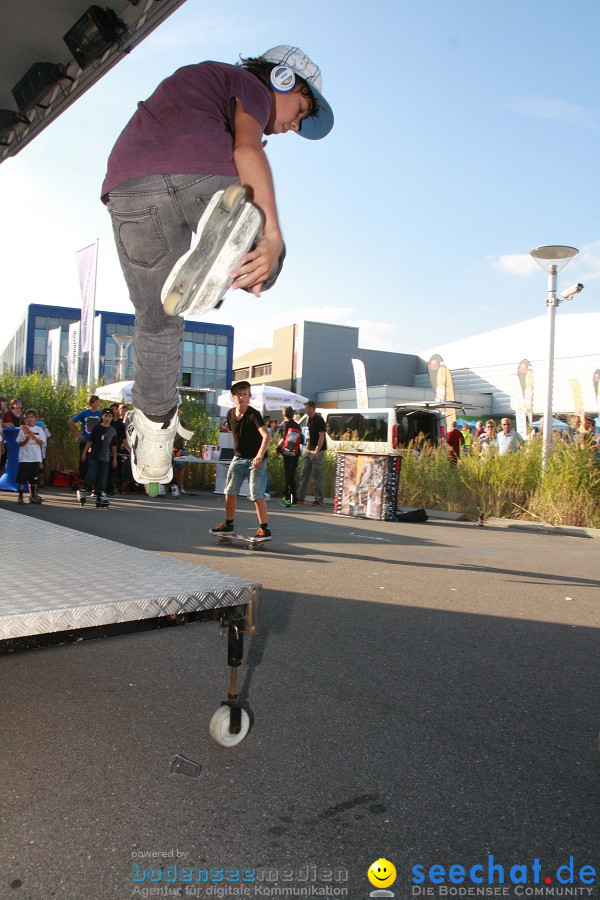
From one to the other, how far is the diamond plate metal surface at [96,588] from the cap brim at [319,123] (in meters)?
1.74

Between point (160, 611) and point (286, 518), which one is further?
point (286, 518)

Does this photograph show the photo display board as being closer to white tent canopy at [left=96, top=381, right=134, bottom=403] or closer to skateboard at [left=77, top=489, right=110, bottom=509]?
skateboard at [left=77, top=489, right=110, bottom=509]

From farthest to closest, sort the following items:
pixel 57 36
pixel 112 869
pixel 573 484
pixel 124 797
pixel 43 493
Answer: pixel 43 493
pixel 573 484
pixel 57 36
pixel 124 797
pixel 112 869

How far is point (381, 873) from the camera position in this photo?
6.07ft

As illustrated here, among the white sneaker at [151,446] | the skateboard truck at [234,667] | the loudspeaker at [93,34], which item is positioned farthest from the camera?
the loudspeaker at [93,34]

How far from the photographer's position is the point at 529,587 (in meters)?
6.18

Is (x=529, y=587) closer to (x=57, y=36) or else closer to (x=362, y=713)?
(x=362, y=713)

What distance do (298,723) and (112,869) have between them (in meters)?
1.13

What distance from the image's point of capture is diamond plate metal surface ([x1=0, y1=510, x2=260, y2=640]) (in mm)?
2111

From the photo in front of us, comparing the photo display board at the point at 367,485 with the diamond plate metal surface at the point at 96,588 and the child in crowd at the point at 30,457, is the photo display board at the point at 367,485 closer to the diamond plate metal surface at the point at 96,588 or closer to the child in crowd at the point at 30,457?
the child in crowd at the point at 30,457

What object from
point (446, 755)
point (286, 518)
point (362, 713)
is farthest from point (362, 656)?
point (286, 518)

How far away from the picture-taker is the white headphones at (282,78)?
2455mm

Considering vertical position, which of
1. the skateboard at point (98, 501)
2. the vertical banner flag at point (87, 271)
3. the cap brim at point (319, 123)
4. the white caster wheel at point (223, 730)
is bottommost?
the white caster wheel at point (223, 730)

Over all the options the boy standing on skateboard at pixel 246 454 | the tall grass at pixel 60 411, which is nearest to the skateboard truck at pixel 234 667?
the boy standing on skateboard at pixel 246 454
